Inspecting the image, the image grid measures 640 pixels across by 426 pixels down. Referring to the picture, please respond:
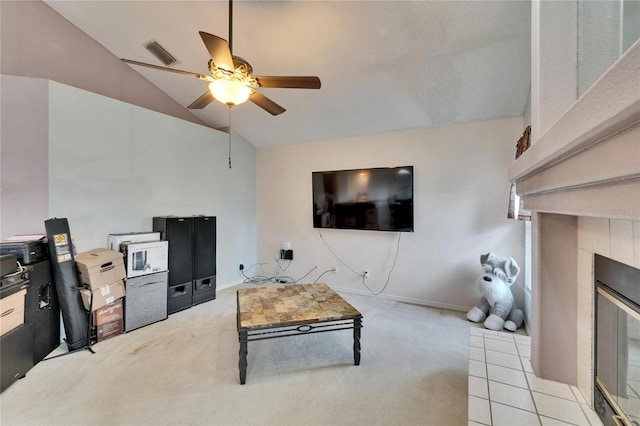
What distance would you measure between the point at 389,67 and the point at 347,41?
1.67ft

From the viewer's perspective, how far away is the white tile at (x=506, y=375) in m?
1.40

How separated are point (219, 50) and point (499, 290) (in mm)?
3354

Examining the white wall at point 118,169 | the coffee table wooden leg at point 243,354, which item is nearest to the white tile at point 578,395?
the coffee table wooden leg at point 243,354

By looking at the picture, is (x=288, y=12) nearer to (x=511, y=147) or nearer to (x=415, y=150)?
(x=415, y=150)

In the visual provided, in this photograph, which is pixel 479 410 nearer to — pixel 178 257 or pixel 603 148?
pixel 603 148

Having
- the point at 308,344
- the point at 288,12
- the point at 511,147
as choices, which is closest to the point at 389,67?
the point at 288,12

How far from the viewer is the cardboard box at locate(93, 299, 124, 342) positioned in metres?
2.53

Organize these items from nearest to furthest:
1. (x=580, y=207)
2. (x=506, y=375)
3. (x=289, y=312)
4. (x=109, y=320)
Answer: (x=580, y=207) → (x=506, y=375) → (x=289, y=312) → (x=109, y=320)

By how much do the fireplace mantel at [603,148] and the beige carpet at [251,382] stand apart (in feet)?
5.19

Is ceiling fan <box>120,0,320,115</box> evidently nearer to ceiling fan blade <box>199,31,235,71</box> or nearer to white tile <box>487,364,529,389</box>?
ceiling fan blade <box>199,31,235,71</box>

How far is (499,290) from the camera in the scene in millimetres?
2830

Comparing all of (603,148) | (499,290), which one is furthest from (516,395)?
(499,290)

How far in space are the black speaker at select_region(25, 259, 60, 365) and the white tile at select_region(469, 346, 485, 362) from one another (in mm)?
3323

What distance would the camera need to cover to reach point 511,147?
3.09 meters
